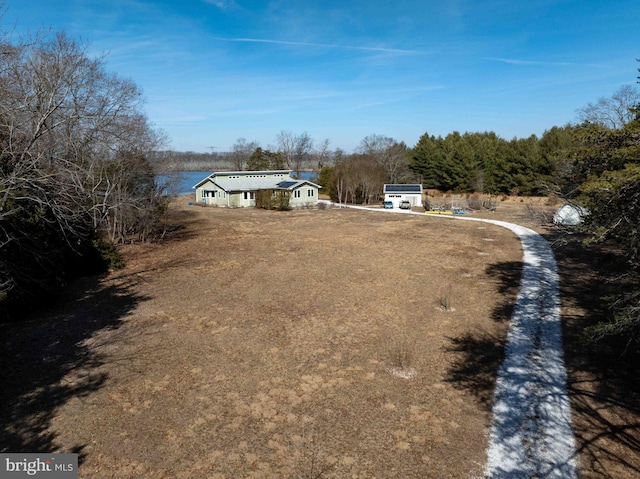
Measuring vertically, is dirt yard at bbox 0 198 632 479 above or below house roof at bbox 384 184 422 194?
below

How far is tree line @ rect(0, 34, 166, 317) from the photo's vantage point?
1130 cm

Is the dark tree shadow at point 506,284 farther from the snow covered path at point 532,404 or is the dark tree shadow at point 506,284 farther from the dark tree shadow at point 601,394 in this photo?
the dark tree shadow at point 601,394

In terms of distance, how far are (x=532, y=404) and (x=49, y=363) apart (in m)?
11.9

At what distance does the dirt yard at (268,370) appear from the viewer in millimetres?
6984

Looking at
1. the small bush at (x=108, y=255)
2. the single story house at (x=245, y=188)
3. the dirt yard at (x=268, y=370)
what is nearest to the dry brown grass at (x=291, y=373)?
the dirt yard at (x=268, y=370)

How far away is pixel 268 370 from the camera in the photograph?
9891 mm

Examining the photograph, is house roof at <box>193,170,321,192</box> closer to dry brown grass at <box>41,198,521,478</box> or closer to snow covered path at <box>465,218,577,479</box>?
dry brown grass at <box>41,198,521,478</box>

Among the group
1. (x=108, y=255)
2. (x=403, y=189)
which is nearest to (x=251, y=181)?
(x=403, y=189)

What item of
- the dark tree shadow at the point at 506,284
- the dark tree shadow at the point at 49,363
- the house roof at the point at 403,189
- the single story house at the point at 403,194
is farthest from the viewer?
the house roof at the point at 403,189

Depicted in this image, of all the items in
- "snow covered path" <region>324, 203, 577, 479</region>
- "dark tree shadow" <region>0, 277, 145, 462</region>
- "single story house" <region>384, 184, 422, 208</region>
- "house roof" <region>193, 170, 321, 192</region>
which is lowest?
"snow covered path" <region>324, 203, 577, 479</region>

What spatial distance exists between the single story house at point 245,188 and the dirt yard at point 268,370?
1051 inches

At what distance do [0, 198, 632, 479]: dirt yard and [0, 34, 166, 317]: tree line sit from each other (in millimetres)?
1638

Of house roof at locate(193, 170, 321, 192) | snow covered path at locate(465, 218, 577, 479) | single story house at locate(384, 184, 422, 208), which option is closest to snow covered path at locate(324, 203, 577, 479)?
snow covered path at locate(465, 218, 577, 479)

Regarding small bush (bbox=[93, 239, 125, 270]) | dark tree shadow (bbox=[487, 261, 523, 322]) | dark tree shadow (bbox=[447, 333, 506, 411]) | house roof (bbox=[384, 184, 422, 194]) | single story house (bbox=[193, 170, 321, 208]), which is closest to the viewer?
dark tree shadow (bbox=[447, 333, 506, 411])
